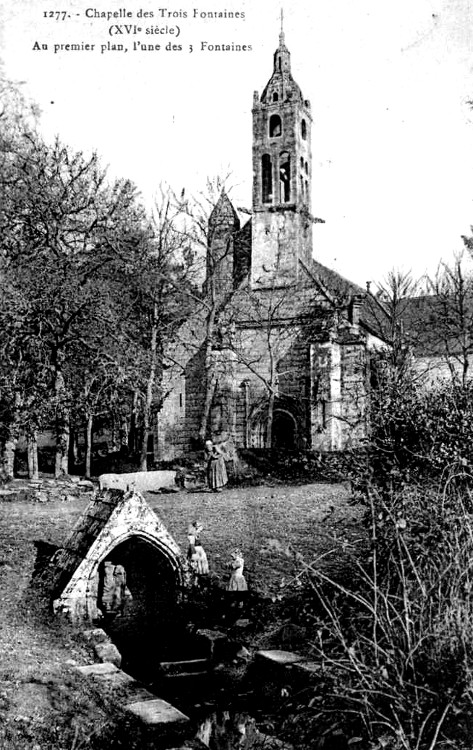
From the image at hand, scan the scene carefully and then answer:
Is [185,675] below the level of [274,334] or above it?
below

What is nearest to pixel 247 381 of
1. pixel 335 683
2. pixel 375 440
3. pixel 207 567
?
pixel 207 567

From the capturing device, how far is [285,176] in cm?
3066

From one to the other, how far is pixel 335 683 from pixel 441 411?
153 inches

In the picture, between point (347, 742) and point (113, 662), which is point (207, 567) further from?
point (347, 742)

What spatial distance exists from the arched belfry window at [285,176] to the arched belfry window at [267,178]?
44 centimetres

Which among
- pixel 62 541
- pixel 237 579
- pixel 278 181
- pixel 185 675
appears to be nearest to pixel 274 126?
pixel 278 181

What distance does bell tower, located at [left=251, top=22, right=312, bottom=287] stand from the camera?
30047 millimetres

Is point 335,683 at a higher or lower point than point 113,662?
higher

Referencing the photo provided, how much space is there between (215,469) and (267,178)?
52.3 ft

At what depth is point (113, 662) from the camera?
8508 millimetres

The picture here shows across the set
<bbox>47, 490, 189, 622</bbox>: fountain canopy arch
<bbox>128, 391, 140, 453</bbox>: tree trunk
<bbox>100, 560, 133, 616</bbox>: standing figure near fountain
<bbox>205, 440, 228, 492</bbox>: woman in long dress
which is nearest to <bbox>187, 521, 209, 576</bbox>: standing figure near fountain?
<bbox>47, 490, 189, 622</bbox>: fountain canopy arch

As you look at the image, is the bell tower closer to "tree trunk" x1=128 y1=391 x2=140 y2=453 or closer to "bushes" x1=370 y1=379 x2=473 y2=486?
"tree trunk" x1=128 y1=391 x2=140 y2=453

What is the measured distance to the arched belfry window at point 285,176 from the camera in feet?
99.3

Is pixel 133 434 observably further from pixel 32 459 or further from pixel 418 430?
pixel 418 430
